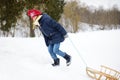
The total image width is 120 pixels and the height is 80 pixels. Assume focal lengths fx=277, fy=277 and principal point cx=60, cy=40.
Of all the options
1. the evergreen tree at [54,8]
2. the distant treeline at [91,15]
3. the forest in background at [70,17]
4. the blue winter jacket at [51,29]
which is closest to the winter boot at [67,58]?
the blue winter jacket at [51,29]

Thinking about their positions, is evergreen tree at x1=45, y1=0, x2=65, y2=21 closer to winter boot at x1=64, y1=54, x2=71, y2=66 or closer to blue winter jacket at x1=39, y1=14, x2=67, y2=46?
winter boot at x1=64, y1=54, x2=71, y2=66

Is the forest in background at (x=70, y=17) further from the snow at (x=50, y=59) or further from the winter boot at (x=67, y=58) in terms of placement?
the winter boot at (x=67, y=58)

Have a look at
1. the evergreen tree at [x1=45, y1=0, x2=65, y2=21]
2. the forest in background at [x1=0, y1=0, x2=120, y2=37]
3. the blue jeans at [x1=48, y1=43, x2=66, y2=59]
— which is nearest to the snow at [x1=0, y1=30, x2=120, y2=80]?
the blue jeans at [x1=48, y1=43, x2=66, y2=59]

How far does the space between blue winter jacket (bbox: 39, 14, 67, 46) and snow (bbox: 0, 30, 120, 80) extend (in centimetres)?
78

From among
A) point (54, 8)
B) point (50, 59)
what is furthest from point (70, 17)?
point (50, 59)

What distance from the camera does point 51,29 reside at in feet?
23.2

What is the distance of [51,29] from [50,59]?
1570mm

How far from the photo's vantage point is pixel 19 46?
1024cm

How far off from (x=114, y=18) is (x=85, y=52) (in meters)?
76.3

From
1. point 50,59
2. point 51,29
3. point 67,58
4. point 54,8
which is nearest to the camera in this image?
point 51,29

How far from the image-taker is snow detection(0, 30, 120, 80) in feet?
21.7

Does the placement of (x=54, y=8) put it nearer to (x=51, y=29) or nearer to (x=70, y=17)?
(x=51, y=29)

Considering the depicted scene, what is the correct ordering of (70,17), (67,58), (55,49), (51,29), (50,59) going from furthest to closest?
(70,17) < (50,59) < (67,58) < (55,49) < (51,29)

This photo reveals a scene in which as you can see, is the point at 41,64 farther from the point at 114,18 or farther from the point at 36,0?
the point at 114,18
